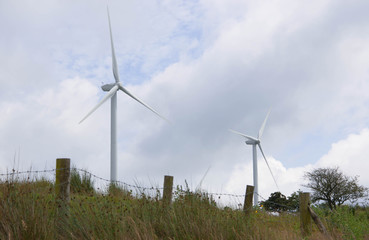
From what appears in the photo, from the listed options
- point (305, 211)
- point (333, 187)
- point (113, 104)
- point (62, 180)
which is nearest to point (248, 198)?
point (305, 211)

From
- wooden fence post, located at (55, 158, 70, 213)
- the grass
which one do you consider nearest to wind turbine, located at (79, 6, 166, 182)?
wooden fence post, located at (55, 158, 70, 213)

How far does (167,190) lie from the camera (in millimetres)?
10555

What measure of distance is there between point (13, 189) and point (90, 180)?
10099 millimetres

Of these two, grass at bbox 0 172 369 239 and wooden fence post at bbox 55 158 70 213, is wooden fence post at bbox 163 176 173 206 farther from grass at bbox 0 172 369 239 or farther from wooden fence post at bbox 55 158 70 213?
wooden fence post at bbox 55 158 70 213

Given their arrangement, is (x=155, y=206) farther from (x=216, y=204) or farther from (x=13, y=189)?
(x=13, y=189)

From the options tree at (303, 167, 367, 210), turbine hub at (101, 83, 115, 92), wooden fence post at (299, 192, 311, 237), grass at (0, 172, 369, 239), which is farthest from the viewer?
tree at (303, 167, 367, 210)

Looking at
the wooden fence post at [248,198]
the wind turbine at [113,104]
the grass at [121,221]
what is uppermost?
the wind turbine at [113,104]

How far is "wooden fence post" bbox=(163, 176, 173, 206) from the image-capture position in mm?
9402

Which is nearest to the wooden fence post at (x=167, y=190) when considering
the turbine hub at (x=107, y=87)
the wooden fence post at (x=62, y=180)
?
the wooden fence post at (x=62, y=180)

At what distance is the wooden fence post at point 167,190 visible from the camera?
9.40 metres

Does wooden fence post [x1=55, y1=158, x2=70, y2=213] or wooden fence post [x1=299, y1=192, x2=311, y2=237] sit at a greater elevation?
wooden fence post [x1=55, y1=158, x2=70, y2=213]

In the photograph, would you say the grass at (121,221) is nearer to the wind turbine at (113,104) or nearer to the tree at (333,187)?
the wind turbine at (113,104)

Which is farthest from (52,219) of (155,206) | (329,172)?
(329,172)

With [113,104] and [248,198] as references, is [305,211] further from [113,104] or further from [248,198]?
[113,104]
